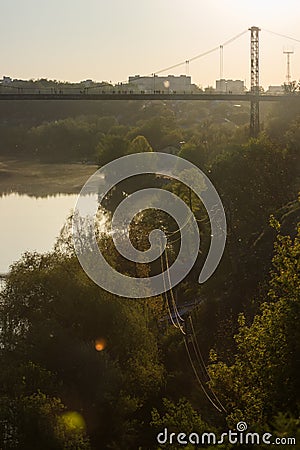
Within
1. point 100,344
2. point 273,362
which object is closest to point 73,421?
point 100,344

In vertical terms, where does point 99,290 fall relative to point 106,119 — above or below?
below

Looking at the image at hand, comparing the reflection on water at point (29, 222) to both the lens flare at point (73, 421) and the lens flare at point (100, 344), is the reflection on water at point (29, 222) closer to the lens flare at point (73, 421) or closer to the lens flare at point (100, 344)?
the lens flare at point (100, 344)

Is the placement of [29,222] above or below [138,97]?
below

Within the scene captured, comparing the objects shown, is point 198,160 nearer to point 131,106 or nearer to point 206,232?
point 206,232

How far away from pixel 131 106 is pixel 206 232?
24.0 meters

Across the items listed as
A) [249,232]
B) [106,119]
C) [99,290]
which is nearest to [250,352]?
[99,290]

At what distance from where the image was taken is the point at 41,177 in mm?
18188

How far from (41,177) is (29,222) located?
636 cm

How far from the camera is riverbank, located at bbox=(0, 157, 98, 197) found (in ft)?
52.2

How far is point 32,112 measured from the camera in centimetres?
2984

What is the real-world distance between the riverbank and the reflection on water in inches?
27.4

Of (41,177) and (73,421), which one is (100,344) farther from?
(41,177)

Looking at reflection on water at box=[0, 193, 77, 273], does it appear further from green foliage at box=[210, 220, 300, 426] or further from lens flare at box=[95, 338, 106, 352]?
green foliage at box=[210, 220, 300, 426]

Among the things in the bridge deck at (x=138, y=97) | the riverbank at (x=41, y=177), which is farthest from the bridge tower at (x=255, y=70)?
the riverbank at (x=41, y=177)
